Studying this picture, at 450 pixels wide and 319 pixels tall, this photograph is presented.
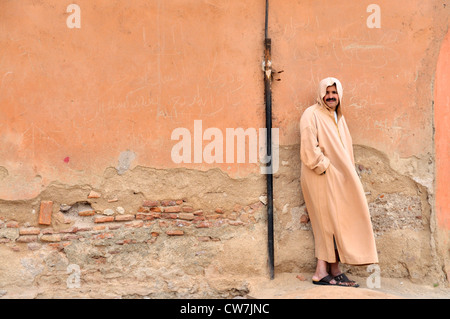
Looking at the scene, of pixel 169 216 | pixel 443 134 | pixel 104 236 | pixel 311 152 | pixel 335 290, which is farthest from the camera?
pixel 443 134

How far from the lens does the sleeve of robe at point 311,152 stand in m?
3.93

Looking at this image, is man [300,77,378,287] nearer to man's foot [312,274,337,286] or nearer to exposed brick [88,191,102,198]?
man's foot [312,274,337,286]

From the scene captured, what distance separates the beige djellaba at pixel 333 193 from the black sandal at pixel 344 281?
165mm

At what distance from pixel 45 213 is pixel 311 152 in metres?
2.39

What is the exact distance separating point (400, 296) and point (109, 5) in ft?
12.0

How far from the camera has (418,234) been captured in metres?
4.29

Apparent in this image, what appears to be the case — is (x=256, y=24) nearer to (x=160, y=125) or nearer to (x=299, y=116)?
(x=299, y=116)

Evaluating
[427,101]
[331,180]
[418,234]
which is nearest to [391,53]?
[427,101]

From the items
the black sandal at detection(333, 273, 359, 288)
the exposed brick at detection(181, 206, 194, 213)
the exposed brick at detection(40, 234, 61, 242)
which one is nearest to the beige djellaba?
the black sandal at detection(333, 273, 359, 288)

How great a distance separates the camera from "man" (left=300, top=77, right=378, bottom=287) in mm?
3951

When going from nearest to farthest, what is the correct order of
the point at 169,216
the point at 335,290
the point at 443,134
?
the point at 335,290 < the point at 169,216 < the point at 443,134

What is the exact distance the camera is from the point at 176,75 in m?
4.23

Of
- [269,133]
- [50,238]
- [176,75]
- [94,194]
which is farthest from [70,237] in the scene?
[269,133]

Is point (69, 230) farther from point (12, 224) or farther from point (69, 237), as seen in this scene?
point (12, 224)
